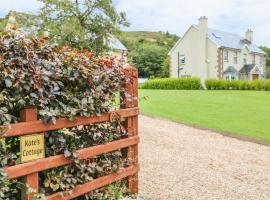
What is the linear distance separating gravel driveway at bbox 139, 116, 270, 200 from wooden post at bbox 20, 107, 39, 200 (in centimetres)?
238

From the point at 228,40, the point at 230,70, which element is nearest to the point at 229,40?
the point at 228,40

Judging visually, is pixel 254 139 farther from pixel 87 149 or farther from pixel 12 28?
pixel 12 28

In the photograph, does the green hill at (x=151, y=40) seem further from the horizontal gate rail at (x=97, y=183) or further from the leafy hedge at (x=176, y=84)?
the horizontal gate rail at (x=97, y=183)

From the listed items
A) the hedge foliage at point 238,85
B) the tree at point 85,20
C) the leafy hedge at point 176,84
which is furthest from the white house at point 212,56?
the tree at point 85,20

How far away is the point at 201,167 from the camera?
324 inches

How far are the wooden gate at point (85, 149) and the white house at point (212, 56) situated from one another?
46.6 metres

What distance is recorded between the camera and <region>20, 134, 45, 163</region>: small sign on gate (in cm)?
392

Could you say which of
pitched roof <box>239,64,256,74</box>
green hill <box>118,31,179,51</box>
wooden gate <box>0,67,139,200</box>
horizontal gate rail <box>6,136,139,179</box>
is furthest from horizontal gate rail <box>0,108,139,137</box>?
pitched roof <box>239,64,256,74</box>

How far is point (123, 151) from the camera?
5.48 meters

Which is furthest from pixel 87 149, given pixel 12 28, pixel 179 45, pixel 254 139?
pixel 179 45

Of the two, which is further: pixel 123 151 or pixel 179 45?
pixel 179 45

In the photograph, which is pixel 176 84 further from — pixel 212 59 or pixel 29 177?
pixel 29 177

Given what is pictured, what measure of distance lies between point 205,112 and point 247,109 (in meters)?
2.49

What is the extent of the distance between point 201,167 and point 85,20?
15768 millimetres
